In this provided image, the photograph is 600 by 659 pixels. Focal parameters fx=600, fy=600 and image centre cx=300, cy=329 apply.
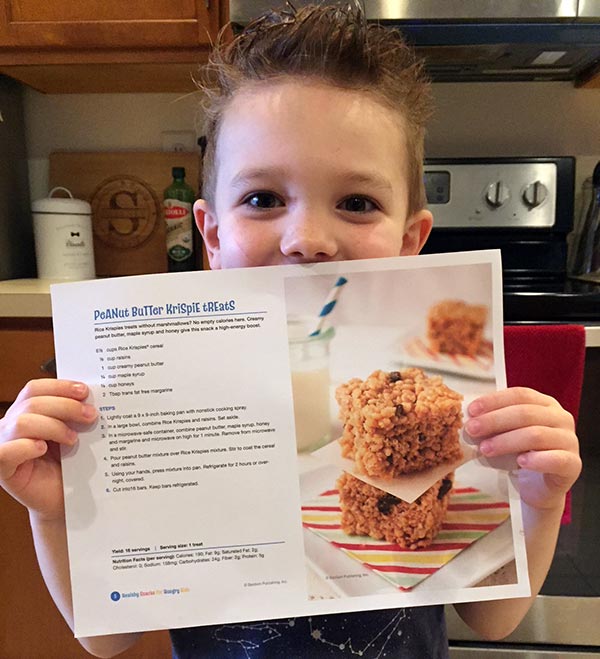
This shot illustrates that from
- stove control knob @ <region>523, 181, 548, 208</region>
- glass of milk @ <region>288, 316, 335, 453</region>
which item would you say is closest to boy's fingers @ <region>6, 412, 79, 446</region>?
glass of milk @ <region>288, 316, 335, 453</region>

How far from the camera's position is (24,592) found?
3.97 ft

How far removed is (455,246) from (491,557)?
2.92 feet

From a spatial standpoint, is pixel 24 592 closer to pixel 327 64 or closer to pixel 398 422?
pixel 398 422

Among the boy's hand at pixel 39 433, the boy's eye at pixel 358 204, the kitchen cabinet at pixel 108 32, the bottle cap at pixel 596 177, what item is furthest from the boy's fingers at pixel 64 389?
the bottle cap at pixel 596 177

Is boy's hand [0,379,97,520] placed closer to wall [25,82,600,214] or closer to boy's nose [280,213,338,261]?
boy's nose [280,213,338,261]

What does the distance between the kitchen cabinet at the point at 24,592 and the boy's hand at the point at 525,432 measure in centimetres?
86

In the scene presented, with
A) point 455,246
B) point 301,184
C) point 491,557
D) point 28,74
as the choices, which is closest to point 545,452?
point 491,557

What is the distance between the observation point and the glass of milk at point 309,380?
509 mm

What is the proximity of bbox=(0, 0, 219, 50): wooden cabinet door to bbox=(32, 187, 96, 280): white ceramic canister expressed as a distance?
35cm

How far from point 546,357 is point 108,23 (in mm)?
1089

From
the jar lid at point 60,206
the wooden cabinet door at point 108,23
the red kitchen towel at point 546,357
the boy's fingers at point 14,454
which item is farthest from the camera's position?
the jar lid at point 60,206

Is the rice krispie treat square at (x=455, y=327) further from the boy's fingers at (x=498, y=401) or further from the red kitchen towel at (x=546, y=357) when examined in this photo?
A: the red kitchen towel at (x=546, y=357)

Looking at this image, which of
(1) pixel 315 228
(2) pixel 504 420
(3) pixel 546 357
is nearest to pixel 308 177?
(1) pixel 315 228

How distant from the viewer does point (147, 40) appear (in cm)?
126
